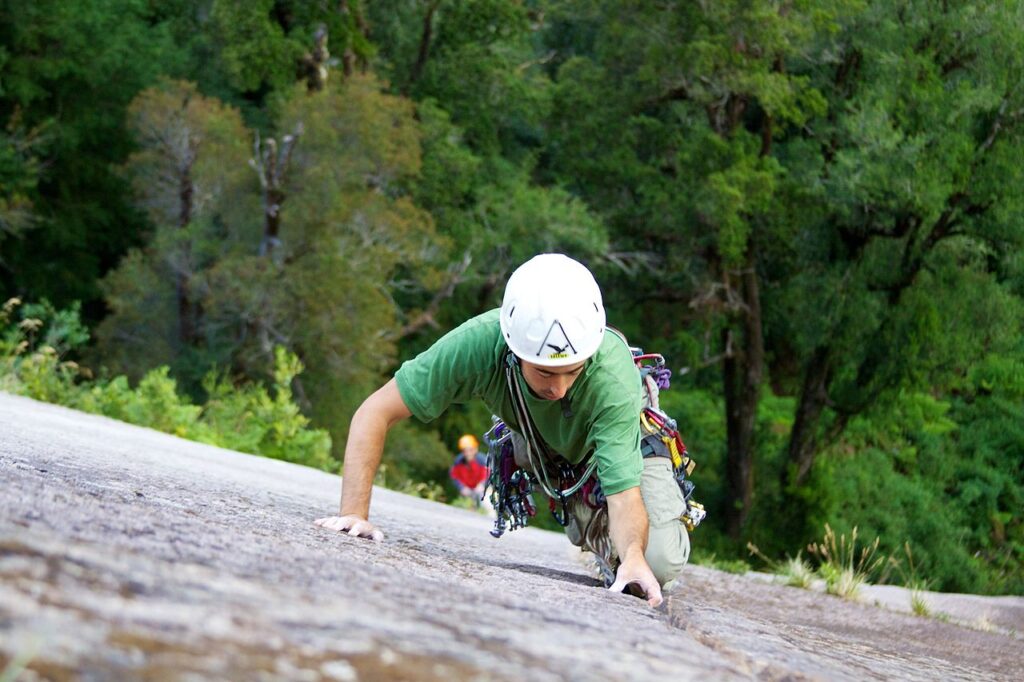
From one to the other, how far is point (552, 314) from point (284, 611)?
206cm

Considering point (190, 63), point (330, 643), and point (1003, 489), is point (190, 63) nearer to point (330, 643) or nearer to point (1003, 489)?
point (1003, 489)

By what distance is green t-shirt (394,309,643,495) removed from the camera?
3.55 meters

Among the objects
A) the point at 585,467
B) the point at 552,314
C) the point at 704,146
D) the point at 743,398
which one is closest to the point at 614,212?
the point at 704,146

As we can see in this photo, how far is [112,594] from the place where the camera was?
1396 millimetres

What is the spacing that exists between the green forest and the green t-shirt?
14.6 meters

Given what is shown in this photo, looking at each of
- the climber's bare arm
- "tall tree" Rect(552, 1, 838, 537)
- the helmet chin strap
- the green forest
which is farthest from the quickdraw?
"tall tree" Rect(552, 1, 838, 537)

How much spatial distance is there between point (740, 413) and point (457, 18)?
32.6 feet

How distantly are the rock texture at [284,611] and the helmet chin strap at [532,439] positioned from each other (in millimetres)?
362

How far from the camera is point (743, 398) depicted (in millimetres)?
24562

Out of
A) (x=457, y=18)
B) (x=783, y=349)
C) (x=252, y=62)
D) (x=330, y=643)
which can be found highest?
(x=457, y=18)

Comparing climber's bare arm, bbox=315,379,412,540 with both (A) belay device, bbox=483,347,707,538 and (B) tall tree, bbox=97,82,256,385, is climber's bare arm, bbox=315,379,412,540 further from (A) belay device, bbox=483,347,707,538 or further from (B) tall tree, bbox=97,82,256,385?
(B) tall tree, bbox=97,82,256,385

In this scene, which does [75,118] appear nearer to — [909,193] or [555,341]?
[909,193]

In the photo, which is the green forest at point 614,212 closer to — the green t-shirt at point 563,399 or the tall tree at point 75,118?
the tall tree at point 75,118

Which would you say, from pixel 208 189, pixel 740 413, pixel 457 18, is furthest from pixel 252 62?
pixel 740 413
